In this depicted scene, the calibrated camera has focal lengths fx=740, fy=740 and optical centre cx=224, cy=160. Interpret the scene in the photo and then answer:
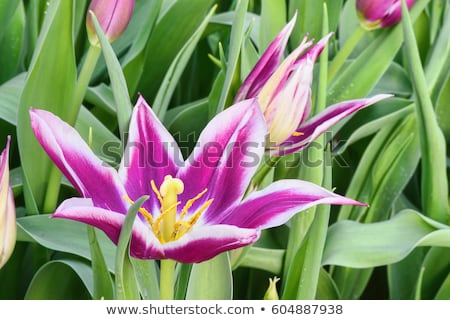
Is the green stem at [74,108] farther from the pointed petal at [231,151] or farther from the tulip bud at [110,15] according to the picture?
the pointed petal at [231,151]

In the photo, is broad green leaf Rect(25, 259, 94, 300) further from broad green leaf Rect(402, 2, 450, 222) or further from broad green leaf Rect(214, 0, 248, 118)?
broad green leaf Rect(402, 2, 450, 222)

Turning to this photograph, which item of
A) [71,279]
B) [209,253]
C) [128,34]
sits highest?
[128,34]

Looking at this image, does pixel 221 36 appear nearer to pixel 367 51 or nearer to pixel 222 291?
pixel 367 51

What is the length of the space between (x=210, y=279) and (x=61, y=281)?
0.19 meters

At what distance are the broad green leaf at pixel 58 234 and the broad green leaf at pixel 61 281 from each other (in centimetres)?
2

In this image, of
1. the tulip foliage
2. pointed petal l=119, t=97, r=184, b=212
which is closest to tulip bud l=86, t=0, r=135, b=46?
the tulip foliage

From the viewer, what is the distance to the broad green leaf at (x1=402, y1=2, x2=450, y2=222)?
A: 1.89ft

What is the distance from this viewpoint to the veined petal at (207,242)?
411mm

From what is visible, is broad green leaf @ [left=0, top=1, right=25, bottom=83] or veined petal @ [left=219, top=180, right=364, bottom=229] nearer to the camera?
veined petal @ [left=219, top=180, right=364, bottom=229]

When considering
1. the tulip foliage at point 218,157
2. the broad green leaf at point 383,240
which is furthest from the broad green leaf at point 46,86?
the broad green leaf at point 383,240

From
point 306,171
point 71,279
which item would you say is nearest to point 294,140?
point 306,171

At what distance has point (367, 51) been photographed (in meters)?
0.69

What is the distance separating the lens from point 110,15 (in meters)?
0.58

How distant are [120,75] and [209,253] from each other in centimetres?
14
